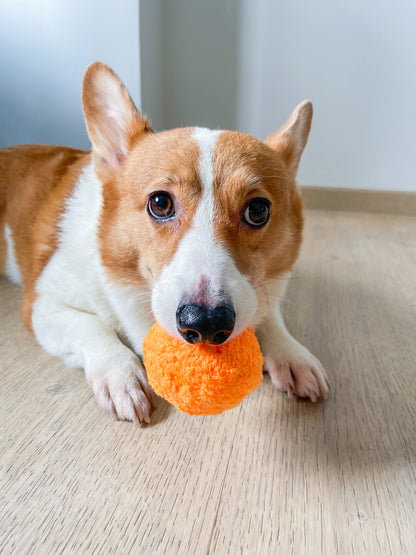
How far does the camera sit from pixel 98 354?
116 centimetres

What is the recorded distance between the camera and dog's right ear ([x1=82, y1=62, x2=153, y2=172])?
122 cm

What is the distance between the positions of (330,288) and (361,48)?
6.60 ft

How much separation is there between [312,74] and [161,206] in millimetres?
2520

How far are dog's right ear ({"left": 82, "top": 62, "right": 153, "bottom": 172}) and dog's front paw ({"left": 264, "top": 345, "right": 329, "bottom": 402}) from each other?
2.32 feet

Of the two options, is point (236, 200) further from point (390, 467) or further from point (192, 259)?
point (390, 467)

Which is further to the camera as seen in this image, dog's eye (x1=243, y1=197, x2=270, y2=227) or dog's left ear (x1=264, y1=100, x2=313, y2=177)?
dog's left ear (x1=264, y1=100, x2=313, y2=177)

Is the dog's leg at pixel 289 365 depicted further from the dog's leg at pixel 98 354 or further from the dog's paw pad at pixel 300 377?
the dog's leg at pixel 98 354

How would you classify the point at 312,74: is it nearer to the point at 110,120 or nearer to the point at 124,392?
the point at 110,120

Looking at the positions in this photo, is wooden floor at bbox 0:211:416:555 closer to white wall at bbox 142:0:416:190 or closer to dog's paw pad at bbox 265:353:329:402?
dog's paw pad at bbox 265:353:329:402

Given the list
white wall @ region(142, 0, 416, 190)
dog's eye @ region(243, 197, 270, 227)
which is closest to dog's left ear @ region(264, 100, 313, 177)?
dog's eye @ region(243, 197, 270, 227)

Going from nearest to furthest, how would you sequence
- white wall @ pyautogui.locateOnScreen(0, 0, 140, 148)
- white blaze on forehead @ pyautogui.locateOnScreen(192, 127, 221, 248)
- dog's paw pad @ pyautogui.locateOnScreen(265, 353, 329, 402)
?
white blaze on forehead @ pyautogui.locateOnScreen(192, 127, 221, 248) < dog's paw pad @ pyautogui.locateOnScreen(265, 353, 329, 402) < white wall @ pyautogui.locateOnScreen(0, 0, 140, 148)

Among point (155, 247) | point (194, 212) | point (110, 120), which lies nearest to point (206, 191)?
point (194, 212)

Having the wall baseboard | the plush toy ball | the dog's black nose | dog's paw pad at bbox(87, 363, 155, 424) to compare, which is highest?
the dog's black nose

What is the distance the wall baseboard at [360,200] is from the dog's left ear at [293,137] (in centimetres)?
203
